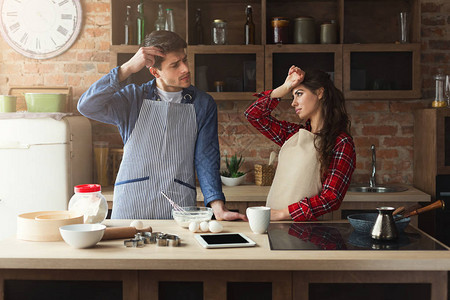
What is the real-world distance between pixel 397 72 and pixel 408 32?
0.34 m

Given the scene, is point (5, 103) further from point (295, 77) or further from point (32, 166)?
point (295, 77)

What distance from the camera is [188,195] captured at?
267cm

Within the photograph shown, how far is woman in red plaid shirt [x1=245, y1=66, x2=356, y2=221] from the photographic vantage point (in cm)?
243

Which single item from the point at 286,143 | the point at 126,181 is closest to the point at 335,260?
the point at 286,143

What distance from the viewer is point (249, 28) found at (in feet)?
12.9

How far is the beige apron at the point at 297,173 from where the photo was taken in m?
2.57

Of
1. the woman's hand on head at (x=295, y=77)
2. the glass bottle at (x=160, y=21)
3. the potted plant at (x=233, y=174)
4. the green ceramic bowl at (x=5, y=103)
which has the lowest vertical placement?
the potted plant at (x=233, y=174)

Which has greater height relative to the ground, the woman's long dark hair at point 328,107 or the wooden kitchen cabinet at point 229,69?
the wooden kitchen cabinet at point 229,69

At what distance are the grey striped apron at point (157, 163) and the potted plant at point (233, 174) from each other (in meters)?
1.28

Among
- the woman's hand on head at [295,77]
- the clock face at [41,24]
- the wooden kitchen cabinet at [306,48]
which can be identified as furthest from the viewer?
the clock face at [41,24]

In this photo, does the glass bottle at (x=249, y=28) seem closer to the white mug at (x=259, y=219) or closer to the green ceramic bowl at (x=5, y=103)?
the green ceramic bowl at (x=5, y=103)

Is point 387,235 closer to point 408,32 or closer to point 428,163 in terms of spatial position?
point 428,163

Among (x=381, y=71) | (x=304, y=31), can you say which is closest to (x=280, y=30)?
(x=304, y=31)

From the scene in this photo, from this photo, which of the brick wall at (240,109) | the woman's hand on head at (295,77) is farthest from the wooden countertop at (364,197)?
the woman's hand on head at (295,77)
